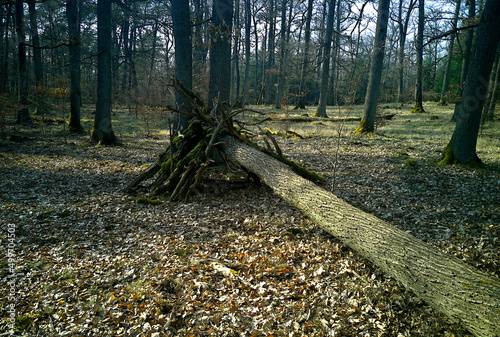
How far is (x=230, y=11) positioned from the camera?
7.39 metres

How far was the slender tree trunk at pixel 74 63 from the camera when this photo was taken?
11.9 meters

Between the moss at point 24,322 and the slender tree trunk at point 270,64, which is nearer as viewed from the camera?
the moss at point 24,322

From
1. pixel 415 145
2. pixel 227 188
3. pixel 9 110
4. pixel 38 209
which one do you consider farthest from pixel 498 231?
pixel 9 110

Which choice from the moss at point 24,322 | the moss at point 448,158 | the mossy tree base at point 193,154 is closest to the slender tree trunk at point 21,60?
the mossy tree base at point 193,154

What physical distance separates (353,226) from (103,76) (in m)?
10.7

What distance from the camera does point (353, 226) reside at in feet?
11.2

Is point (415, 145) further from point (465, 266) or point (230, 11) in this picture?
point (465, 266)

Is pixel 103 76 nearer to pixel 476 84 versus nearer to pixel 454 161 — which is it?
pixel 476 84

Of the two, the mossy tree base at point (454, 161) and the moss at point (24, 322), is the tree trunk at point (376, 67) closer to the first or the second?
the mossy tree base at point (454, 161)

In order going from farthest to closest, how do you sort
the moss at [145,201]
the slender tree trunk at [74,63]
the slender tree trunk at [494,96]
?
the slender tree trunk at [74,63], the slender tree trunk at [494,96], the moss at [145,201]

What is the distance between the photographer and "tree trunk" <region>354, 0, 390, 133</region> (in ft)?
38.6

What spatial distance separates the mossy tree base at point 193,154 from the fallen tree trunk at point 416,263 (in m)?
2.02

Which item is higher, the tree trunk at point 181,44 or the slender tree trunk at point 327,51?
the slender tree trunk at point 327,51

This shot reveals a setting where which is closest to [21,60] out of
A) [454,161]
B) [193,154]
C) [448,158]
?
[193,154]
